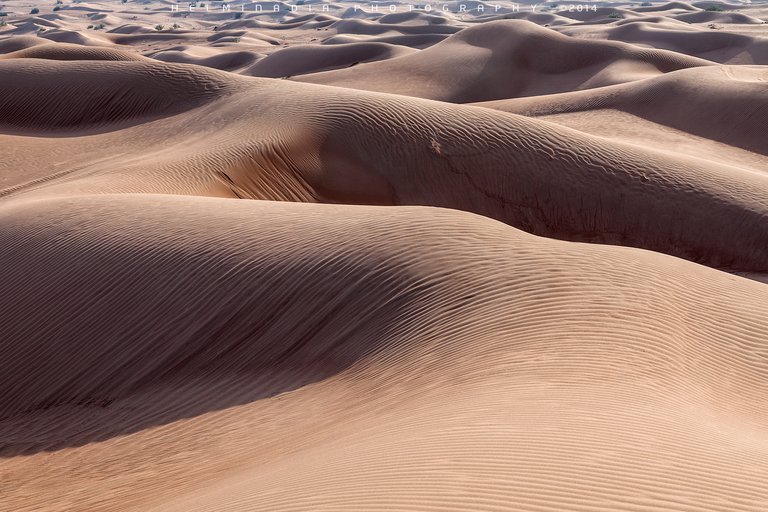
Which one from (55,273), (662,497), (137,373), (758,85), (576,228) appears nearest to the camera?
(662,497)

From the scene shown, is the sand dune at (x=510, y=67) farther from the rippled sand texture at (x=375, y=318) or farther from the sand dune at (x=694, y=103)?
the rippled sand texture at (x=375, y=318)

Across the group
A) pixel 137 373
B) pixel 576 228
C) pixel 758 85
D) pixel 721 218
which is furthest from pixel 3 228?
pixel 758 85

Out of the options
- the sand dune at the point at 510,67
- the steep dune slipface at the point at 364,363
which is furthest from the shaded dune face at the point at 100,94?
the sand dune at the point at 510,67

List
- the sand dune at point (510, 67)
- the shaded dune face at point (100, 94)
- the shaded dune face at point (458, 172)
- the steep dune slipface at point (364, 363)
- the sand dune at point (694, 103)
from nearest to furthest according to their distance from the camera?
the steep dune slipface at point (364, 363), the shaded dune face at point (458, 172), the shaded dune face at point (100, 94), the sand dune at point (694, 103), the sand dune at point (510, 67)

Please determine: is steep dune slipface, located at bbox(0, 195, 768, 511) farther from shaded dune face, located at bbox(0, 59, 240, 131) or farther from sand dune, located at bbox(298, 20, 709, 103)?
sand dune, located at bbox(298, 20, 709, 103)

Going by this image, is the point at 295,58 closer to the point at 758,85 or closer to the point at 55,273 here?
the point at 758,85

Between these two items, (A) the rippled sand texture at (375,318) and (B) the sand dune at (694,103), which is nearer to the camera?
(A) the rippled sand texture at (375,318)

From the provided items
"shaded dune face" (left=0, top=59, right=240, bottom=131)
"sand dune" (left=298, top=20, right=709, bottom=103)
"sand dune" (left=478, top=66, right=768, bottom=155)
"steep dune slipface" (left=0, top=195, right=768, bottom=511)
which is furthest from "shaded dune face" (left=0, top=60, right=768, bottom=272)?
"sand dune" (left=298, top=20, right=709, bottom=103)
